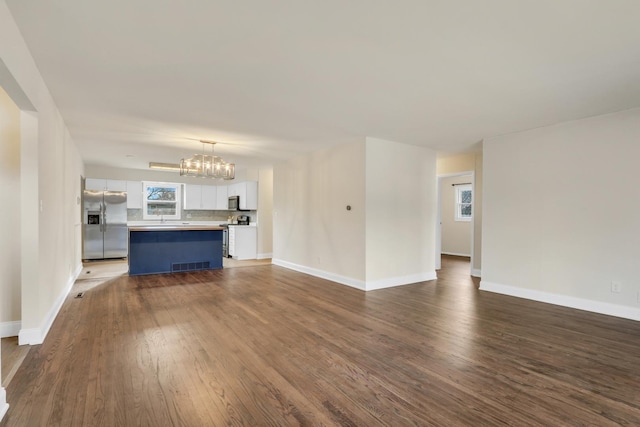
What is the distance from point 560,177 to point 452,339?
2852 mm

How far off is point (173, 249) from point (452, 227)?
7.50m

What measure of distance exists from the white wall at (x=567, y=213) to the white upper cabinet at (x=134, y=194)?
855 cm

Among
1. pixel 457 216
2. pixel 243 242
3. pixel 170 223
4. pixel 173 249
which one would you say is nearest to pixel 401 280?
pixel 243 242

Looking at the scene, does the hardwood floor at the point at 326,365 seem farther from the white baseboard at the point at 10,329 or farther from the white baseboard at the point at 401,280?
the white baseboard at the point at 401,280

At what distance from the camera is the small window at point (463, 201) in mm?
8992

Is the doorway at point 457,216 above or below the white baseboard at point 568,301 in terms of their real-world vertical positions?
above

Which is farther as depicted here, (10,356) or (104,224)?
(104,224)

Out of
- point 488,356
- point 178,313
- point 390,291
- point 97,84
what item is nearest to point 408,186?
point 390,291

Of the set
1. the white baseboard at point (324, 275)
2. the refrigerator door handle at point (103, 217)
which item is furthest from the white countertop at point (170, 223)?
the white baseboard at point (324, 275)

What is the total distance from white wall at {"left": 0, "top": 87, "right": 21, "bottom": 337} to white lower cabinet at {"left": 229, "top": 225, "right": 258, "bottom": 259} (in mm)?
4914

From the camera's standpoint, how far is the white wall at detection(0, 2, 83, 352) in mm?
2121

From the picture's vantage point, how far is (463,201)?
914cm

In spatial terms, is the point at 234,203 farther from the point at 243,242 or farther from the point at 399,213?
the point at 399,213

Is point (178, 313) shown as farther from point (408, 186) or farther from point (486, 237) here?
point (486, 237)
